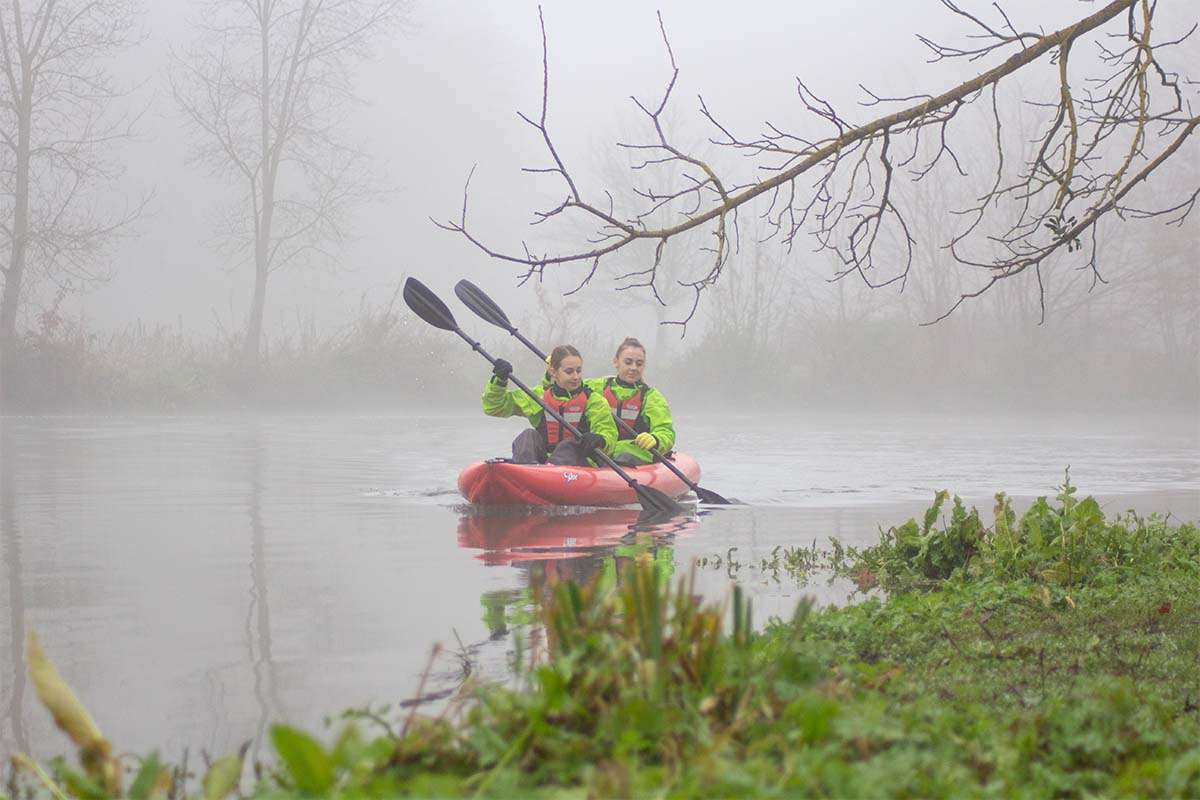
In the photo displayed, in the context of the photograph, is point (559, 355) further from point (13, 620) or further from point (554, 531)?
point (13, 620)

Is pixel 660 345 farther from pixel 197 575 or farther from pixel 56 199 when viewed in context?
pixel 197 575

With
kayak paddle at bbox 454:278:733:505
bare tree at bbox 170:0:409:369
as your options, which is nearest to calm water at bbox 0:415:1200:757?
kayak paddle at bbox 454:278:733:505

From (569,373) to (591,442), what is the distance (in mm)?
574

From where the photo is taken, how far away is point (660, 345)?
38.4 m

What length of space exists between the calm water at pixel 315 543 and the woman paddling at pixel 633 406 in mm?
633

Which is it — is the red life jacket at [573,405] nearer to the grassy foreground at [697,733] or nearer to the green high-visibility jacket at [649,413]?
the green high-visibility jacket at [649,413]

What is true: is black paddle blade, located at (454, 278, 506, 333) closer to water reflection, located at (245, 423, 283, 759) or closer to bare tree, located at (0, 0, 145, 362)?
water reflection, located at (245, 423, 283, 759)

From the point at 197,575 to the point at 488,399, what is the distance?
13.3 feet

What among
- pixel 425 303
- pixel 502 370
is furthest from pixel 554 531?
pixel 425 303

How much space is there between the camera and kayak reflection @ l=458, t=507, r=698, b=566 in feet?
28.4

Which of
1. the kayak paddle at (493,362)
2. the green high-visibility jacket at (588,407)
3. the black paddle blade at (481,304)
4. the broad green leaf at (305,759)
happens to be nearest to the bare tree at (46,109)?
the black paddle blade at (481,304)

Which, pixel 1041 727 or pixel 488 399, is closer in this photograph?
pixel 1041 727

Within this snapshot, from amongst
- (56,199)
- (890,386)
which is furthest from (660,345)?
(56,199)

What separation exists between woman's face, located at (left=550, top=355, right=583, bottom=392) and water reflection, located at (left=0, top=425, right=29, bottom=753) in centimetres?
415
